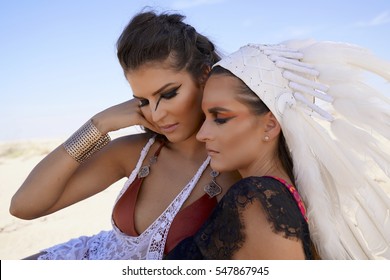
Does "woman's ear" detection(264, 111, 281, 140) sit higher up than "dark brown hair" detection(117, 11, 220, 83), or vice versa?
"dark brown hair" detection(117, 11, 220, 83)

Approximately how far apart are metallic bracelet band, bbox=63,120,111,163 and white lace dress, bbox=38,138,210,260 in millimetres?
371

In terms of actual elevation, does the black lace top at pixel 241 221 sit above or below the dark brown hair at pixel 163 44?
below

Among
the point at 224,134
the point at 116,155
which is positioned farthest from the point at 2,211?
the point at 224,134

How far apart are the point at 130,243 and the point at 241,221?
117 cm

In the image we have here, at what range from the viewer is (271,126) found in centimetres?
266

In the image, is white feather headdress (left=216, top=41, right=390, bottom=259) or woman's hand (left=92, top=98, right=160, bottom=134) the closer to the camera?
white feather headdress (left=216, top=41, right=390, bottom=259)

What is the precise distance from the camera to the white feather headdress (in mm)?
2566

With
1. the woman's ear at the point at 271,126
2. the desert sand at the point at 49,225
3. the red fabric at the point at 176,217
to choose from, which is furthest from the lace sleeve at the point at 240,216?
the desert sand at the point at 49,225

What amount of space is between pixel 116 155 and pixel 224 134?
127 centimetres

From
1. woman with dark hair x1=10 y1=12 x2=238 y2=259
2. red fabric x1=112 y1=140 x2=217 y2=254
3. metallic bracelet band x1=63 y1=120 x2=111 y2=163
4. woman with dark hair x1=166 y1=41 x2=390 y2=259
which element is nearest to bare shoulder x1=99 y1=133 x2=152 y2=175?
woman with dark hair x1=10 y1=12 x2=238 y2=259

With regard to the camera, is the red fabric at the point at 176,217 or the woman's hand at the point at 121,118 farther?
the woman's hand at the point at 121,118

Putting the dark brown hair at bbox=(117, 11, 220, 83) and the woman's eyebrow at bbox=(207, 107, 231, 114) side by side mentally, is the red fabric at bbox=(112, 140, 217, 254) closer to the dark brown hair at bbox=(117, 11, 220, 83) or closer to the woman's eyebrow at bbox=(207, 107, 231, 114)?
the woman's eyebrow at bbox=(207, 107, 231, 114)

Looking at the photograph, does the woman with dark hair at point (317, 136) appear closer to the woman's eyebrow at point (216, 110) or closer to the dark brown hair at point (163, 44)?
the woman's eyebrow at point (216, 110)

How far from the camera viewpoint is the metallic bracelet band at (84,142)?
3.55 meters
